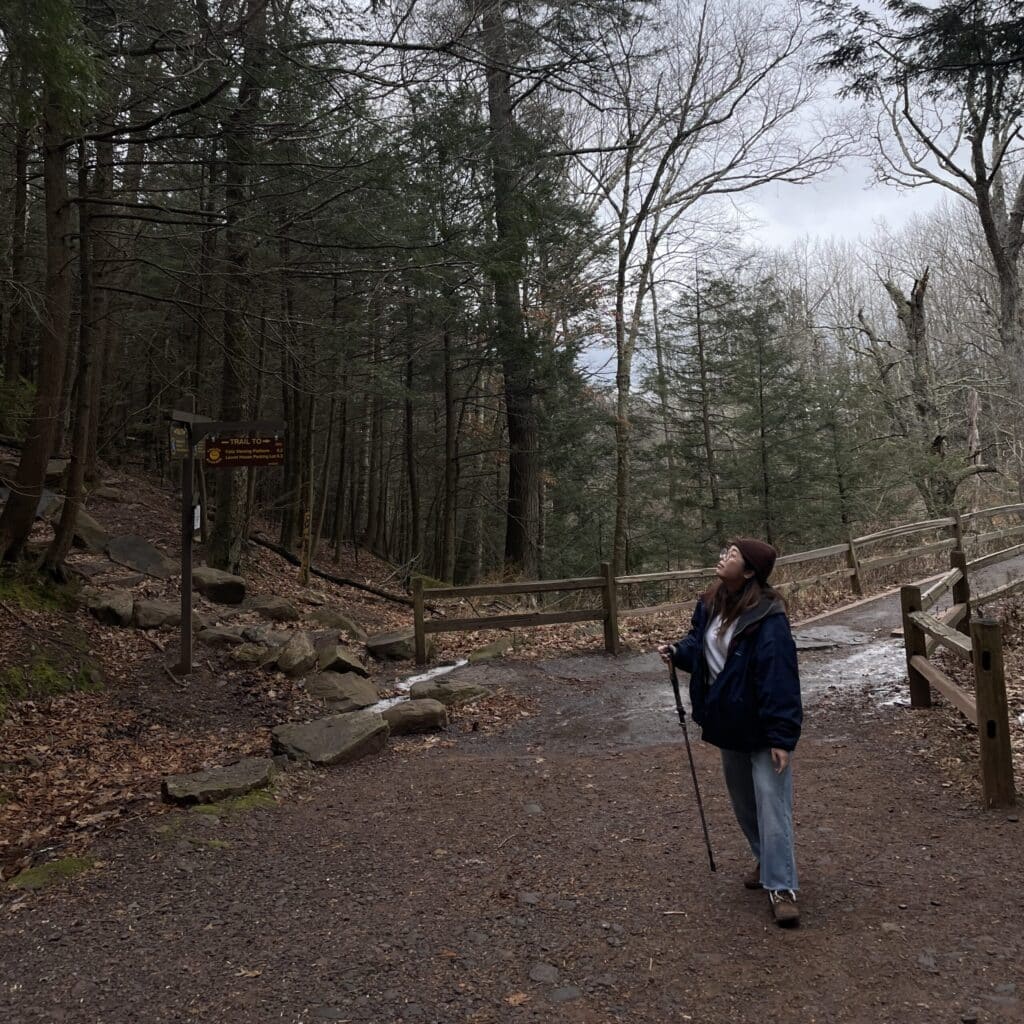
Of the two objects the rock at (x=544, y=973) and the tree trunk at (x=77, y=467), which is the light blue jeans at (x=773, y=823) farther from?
the tree trunk at (x=77, y=467)

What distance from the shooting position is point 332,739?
21.0ft

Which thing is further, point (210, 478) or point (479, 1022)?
point (210, 478)

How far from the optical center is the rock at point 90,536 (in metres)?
11.5

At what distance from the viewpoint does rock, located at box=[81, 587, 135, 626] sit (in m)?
9.06

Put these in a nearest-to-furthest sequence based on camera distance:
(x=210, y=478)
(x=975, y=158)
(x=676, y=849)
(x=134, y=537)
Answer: (x=676, y=849) → (x=134, y=537) → (x=975, y=158) → (x=210, y=478)

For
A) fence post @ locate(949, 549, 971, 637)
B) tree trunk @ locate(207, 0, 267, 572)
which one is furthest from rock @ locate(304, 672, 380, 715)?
fence post @ locate(949, 549, 971, 637)

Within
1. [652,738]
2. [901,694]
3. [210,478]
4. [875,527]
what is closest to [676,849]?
[652,738]

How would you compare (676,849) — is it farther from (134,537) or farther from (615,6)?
(134,537)

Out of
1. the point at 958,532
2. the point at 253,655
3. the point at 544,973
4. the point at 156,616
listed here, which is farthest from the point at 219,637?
the point at 958,532

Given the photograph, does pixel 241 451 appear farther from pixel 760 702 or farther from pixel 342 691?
pixel 760 702

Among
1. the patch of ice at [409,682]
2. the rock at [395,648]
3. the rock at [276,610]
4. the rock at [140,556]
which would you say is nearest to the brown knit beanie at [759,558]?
the patch of ice at [409,682]

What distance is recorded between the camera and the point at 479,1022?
2848 millimetres

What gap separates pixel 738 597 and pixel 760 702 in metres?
0.48

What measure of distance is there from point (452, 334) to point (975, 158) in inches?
415
